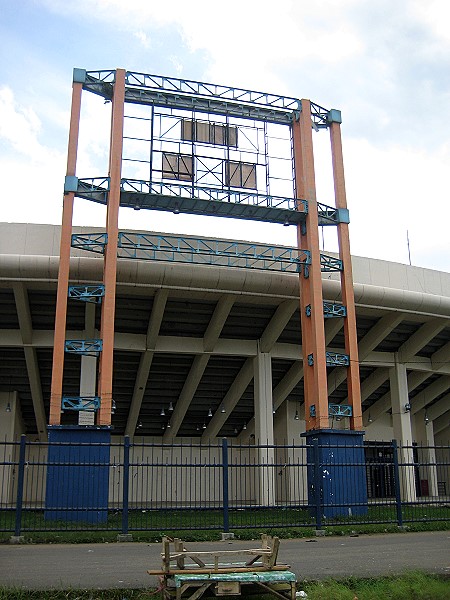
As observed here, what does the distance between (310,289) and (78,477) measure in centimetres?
1070

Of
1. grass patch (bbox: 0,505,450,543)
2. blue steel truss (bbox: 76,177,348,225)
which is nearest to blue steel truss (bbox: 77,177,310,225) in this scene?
blue steel truss (bbox: 76,177,348,225)

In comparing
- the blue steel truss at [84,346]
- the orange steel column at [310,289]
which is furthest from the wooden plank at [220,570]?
the orange steel column at [310,289]

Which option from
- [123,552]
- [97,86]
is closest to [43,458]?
[97,86]

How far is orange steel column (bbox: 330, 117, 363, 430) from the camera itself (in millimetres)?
24859

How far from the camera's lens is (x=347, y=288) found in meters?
26.0

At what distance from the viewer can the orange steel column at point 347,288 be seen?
81.6 ft

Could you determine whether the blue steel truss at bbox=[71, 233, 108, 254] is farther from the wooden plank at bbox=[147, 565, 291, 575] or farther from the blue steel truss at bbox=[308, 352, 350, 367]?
the wooden plank at bbox=[147, 565, 291, 575]

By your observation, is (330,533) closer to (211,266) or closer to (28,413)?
(211,266)

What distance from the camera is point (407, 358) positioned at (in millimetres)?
33312

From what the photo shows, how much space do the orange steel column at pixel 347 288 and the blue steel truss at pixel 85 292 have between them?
925 centimetres

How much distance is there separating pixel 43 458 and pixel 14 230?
13425mm

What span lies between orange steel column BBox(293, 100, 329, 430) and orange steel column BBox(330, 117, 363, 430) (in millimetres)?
1315

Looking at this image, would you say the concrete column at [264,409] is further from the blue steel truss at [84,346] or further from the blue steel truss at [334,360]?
the blue steel truss at [84,346]

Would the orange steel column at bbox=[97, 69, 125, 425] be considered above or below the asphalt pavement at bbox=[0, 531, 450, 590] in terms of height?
above
